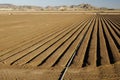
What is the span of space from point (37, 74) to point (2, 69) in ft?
4.99

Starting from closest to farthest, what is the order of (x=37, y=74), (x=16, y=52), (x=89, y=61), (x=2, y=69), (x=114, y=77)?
→ 1. (x=114, y=77)
2. (x=37, y=74)
3. (x=2, y=69)
4. (x=89, y=61)
5. (x=16, y=52)

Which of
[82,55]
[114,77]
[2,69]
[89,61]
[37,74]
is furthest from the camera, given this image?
[82,55]

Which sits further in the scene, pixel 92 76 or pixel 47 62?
pixel 47 62

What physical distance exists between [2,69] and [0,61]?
4.03 feet

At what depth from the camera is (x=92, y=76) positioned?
7.09 m

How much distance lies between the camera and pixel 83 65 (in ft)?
27.7

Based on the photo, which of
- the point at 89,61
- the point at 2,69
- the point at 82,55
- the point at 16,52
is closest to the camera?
the point at 2,69

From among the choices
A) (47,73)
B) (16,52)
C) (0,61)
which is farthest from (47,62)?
(16,52)

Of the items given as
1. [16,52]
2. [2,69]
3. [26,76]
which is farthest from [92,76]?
[16,52]

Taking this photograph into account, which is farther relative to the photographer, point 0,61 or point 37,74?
point 0,61

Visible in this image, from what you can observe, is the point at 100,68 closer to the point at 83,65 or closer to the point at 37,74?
the point at 83,65

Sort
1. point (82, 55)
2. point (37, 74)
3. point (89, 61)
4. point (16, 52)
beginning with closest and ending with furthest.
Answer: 1. point (37, 74)
2. point (89, 61)
3. point (82, 55)
4. point (16, 52)

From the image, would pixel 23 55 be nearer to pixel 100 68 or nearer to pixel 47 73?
pixel 47 73

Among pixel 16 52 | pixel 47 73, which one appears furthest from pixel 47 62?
pixel 16 52
